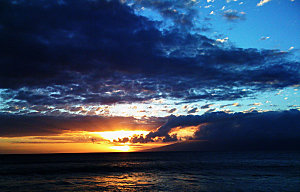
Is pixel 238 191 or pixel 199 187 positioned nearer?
pixel 238 191

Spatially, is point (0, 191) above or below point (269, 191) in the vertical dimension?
above

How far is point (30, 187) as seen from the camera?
40688mm

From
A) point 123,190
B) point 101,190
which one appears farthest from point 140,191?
point 101,190

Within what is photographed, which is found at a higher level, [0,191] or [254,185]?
[0,191]

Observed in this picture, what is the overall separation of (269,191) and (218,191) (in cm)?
761

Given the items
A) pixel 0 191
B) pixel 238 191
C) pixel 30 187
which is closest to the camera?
pixel 238 191

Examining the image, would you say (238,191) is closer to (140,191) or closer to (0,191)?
(140,191)

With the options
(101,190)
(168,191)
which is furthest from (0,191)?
(168,191)

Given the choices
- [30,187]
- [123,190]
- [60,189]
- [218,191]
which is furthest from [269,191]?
[30,187]

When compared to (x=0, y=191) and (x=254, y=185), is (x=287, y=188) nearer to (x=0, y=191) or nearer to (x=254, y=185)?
(x=254, y=185)

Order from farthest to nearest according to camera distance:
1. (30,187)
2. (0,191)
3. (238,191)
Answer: (30,187), (0,191), (238,191)

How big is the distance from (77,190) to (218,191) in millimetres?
22226

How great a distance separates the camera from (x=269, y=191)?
34.6m

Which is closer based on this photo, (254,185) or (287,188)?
(287,188)
